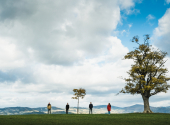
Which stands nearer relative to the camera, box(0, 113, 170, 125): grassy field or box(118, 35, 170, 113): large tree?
box(0, 113, 170, 125): grassy field

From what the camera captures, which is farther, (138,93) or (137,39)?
(137,39)

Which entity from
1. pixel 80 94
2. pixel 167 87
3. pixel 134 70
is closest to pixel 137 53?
pixel 134 70

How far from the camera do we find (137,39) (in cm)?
4566

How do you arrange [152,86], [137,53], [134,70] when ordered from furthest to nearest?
1. [137,53]
2. [134,70]
3. [152,86]

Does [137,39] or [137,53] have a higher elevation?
[137,39]

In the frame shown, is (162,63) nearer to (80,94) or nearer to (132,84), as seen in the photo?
(132,84)

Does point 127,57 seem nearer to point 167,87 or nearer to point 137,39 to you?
point 137,39

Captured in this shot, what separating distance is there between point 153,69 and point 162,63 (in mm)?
3702

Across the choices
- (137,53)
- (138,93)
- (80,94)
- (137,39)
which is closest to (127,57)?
(137,53)

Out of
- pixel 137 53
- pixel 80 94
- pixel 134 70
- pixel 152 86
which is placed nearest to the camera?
pixel 152 86

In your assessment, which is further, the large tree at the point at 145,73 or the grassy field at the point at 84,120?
the large tree at the point at 145,73

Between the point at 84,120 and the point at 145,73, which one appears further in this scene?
the point at 145,73

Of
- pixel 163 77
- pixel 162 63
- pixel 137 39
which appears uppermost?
pixel 137 39

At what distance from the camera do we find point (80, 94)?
61500 millimetres
